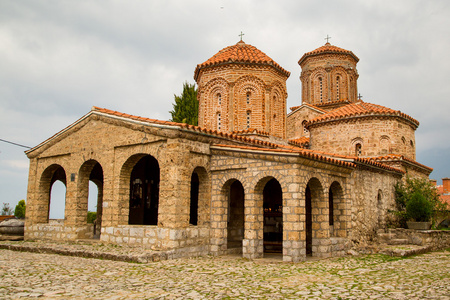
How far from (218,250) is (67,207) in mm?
5485

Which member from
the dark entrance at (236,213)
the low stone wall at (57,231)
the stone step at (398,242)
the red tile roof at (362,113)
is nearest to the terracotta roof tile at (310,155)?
the dark entrance at (236,213)

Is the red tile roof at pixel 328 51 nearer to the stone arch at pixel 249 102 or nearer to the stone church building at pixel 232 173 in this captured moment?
the stone church building at pixel 232 173

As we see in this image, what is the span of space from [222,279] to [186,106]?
2387cm

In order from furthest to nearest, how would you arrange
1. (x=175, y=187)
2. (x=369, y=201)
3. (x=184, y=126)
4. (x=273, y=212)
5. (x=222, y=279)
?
(x=273, y=212), (x=369, y=201), (x=184, y=126), (x=175, y=187), (x=222, y=279)

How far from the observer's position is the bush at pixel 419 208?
44.3ft

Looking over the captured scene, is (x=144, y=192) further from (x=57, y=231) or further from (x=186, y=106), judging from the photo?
(x=186, y=106)

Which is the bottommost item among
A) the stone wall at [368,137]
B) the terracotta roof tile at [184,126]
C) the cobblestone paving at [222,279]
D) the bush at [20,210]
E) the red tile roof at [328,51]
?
the cobblestone paving at [222,279]

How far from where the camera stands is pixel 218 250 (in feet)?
35.0

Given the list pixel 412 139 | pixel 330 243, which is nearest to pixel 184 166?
pixel 330 243

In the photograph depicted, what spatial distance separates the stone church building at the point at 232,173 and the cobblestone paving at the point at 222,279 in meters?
1.19

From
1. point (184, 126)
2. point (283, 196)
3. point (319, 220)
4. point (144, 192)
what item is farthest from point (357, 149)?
point (184, 126)

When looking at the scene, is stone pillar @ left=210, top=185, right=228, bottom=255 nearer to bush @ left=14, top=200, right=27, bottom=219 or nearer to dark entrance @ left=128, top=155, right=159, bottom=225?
dark entrance @ left=128, top=155, right=159, bottom=225

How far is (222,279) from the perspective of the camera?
7.19 meters

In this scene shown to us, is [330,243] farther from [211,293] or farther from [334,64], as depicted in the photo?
[334,64]
